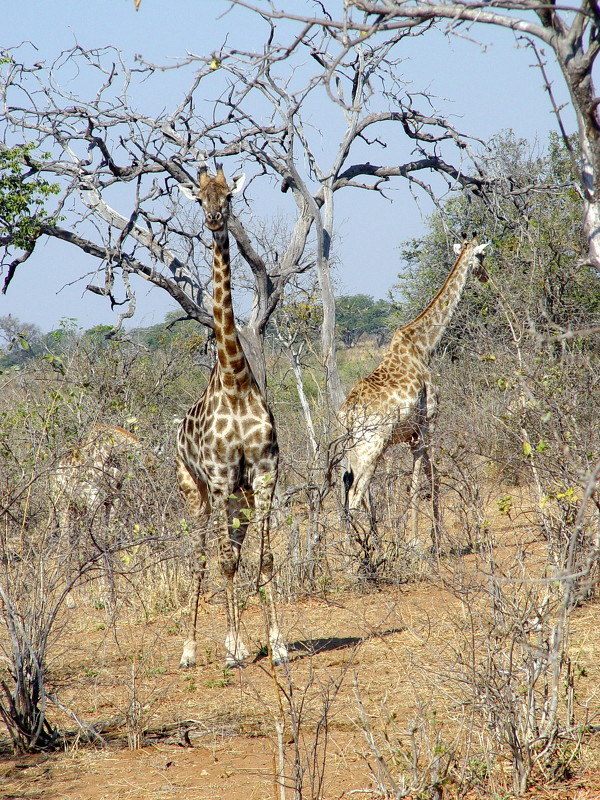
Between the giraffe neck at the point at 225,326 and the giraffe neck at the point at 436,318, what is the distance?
351 centimetres

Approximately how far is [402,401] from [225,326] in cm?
312

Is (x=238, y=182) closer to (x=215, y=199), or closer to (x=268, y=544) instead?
(x=215, y=199)

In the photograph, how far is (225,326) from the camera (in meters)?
5.80

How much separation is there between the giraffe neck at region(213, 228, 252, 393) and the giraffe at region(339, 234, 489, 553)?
5.86 ft

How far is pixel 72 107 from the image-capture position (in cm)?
946

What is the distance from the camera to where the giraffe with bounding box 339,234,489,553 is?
8.15 m

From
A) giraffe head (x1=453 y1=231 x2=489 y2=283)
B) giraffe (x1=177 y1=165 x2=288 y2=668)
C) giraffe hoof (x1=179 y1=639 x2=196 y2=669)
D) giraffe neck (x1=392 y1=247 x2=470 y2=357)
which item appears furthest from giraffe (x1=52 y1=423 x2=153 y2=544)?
giraffe head (x1=453 y1=231 x2=489 y2=283)

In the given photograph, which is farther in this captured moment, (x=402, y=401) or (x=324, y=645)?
(x=402, y=401)

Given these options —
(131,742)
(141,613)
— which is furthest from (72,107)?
(131,742)

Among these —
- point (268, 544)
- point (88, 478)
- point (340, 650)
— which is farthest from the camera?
point (88, 478)

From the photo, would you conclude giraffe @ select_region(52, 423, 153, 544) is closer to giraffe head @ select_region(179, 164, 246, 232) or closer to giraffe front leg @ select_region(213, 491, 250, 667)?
giraffe front leg @ select_region(213, 491, 250, 667)

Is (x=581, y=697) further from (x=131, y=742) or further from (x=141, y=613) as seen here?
(x=141, y=613)

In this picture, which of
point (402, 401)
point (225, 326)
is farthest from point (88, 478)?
point (402, 401)

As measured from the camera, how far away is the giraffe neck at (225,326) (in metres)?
5.79
